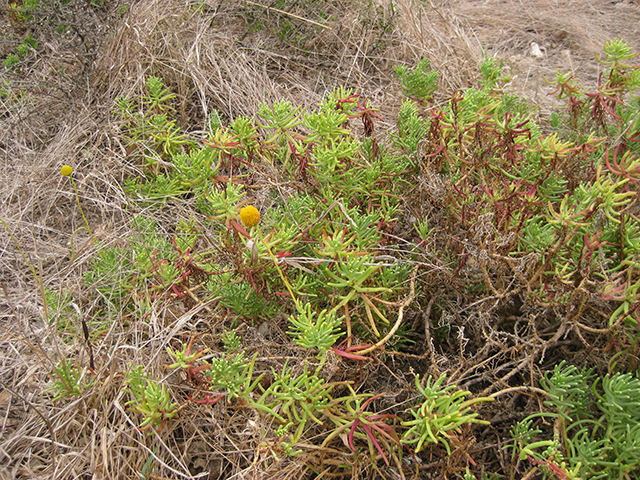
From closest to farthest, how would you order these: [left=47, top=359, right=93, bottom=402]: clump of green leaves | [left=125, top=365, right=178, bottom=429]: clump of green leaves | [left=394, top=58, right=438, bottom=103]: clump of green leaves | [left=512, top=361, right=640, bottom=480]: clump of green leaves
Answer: [left=512, top=361, right=640, bottom=480]: clump of green leaves → [left=125, top=365, right=178, bottom=429]: clump of green leaves → [left=47, top=359, right=93, bottom=402]: clump of green leaves → [left=394, top=58, right=438, bottom=103]: clump of green leaves

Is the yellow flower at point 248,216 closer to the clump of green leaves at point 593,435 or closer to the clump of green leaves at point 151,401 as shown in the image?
the clump of green leaves at point 151,401

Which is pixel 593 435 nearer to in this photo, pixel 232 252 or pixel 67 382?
pixel 232 252

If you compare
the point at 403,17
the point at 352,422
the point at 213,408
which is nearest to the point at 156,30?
the point at 403,17

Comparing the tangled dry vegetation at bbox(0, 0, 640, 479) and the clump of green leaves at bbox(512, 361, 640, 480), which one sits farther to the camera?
the tangled dry vegetation at bbox(0, 0, 640, 479)

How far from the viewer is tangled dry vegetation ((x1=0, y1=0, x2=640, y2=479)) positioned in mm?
1557

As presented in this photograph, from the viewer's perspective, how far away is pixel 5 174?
9.59 ft

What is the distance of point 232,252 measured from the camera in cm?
157

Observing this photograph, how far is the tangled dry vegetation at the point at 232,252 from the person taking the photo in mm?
1557

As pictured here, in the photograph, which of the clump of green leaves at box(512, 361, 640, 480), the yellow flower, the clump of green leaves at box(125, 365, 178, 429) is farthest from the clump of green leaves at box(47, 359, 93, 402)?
the clump of green leaves at box(512, 361, 640, 480)

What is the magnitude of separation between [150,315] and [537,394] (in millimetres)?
1417

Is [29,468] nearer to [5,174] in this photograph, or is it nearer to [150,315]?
[150,315]

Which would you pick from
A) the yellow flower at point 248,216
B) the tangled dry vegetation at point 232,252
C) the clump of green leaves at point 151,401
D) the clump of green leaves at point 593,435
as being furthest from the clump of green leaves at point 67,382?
the clump of green leaves at point 593,435

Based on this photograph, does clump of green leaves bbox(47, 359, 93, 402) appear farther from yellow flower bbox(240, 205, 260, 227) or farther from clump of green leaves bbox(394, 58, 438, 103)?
clump of green leaves bbox(394, 58, 438, 103)

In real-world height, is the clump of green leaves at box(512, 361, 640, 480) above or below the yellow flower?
below
